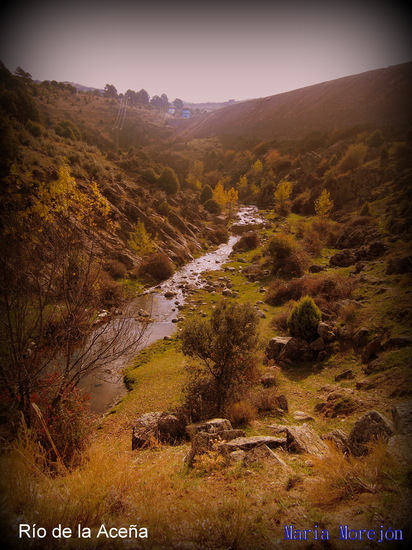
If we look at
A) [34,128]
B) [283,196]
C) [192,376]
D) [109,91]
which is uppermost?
[109,91]

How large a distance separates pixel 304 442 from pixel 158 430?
5.13 metres

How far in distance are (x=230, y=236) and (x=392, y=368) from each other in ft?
135

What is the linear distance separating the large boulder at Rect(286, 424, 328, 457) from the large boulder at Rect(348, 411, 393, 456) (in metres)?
0.75

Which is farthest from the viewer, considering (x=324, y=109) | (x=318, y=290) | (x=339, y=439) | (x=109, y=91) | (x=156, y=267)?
(x=109, y=91)

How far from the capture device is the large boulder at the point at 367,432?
5.97m

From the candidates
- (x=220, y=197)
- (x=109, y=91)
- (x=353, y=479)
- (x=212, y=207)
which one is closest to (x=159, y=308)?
(x=353, y=479)

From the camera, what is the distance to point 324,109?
9506 centimetres

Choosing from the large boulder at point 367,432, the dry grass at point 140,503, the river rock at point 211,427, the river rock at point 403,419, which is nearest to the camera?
the dry grass at point 140,503

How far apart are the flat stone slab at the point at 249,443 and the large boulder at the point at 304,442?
0.96 feet

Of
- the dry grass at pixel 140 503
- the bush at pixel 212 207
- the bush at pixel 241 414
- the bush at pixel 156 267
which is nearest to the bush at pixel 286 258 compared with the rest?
the bush at pixel 156 267

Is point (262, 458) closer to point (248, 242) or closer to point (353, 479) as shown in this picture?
point (353, 479)

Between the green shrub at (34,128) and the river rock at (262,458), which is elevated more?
the green shrub at (34,128)

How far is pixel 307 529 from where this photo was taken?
156 inches

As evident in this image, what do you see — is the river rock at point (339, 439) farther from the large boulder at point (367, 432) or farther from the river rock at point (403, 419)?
the river rock at point (403, 419)
